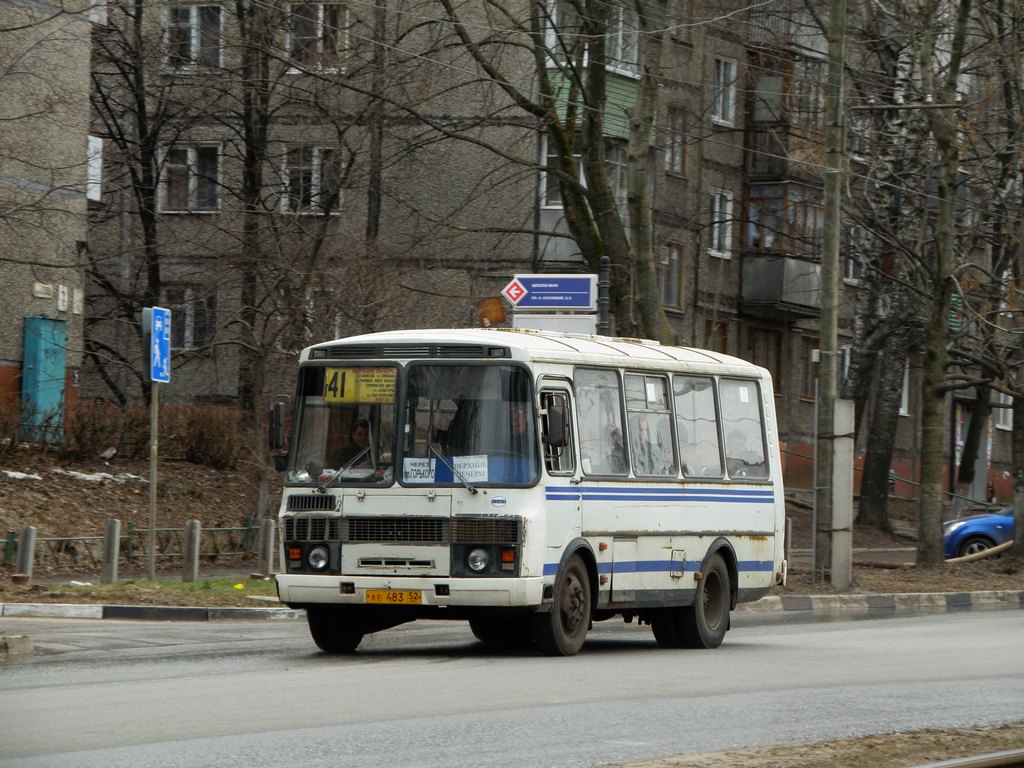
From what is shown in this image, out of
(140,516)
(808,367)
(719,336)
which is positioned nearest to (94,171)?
(140,516)

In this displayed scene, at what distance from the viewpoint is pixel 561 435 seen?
14.3 metres

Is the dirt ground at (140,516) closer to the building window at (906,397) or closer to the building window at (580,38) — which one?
the building window at (580,38)

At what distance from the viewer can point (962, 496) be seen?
52656 mm

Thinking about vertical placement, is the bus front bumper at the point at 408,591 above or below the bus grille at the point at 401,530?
below

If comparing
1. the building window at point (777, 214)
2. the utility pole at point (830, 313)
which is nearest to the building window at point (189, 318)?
the utility pole at point (830, 313)

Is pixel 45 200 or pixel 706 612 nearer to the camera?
pixel 706 612

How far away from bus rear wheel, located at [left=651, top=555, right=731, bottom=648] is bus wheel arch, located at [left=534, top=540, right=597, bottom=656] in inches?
66.2

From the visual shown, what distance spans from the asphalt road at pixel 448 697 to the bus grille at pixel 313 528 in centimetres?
94

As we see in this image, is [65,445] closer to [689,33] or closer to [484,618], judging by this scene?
[484,618]

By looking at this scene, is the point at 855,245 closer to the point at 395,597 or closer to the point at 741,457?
the point at 741,457

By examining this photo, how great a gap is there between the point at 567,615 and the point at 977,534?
20876mm

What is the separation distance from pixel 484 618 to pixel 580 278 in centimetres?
826

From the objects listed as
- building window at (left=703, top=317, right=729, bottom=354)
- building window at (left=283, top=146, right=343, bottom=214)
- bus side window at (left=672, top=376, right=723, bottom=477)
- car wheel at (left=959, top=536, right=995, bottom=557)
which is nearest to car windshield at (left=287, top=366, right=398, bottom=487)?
bus side window at (left=672, top=376, right=723, bottom=477)

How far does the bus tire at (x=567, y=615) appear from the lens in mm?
14438
